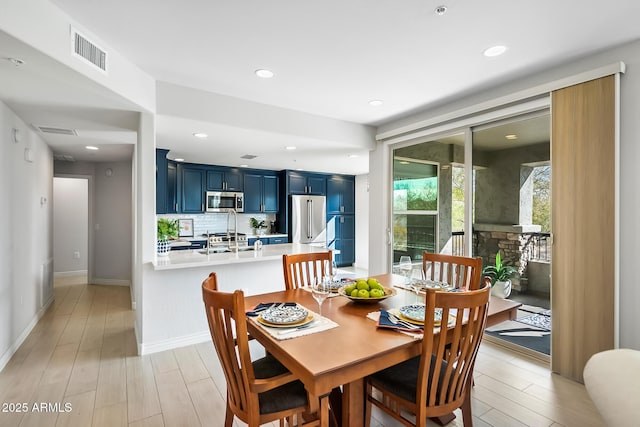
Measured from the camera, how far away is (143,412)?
2057 millimetres

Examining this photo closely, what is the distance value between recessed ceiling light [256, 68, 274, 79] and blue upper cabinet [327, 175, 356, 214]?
4.46 m

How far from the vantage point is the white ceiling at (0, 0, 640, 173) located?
1.82m

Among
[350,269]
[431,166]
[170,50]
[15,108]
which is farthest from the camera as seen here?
[350,269]

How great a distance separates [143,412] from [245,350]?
4.46ft

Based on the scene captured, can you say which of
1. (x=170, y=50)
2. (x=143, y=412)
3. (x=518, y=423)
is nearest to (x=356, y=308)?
(x=518, y=423)

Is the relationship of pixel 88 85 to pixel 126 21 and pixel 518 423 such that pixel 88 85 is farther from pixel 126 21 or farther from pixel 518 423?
pixel 518 423

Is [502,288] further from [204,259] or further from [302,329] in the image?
[204,259]

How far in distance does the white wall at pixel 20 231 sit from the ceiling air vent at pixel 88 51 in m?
1.21

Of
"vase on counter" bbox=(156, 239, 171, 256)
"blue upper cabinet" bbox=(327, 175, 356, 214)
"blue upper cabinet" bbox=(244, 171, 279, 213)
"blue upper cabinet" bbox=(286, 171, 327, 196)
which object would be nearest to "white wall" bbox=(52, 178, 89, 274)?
"blue upper cabinet" bbox=(244, 171, 279, 213)

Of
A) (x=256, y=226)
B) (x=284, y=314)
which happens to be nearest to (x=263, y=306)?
(x=284, y=314)

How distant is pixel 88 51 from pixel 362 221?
609 centimetres

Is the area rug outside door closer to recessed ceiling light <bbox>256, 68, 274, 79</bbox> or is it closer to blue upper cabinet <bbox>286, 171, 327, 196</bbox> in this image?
recessed ceiling light <bbox>256, 68, 274, 79</bbox>

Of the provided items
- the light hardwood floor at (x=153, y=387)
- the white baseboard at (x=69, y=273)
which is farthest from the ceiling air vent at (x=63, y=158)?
the light hardwood floor at (x=153, y=387)

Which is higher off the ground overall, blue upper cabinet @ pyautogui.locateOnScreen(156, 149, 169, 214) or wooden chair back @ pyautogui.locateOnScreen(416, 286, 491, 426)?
blue upper cabinet @ pyautogui.locateOnScreen(156, 149, 169, 214)
